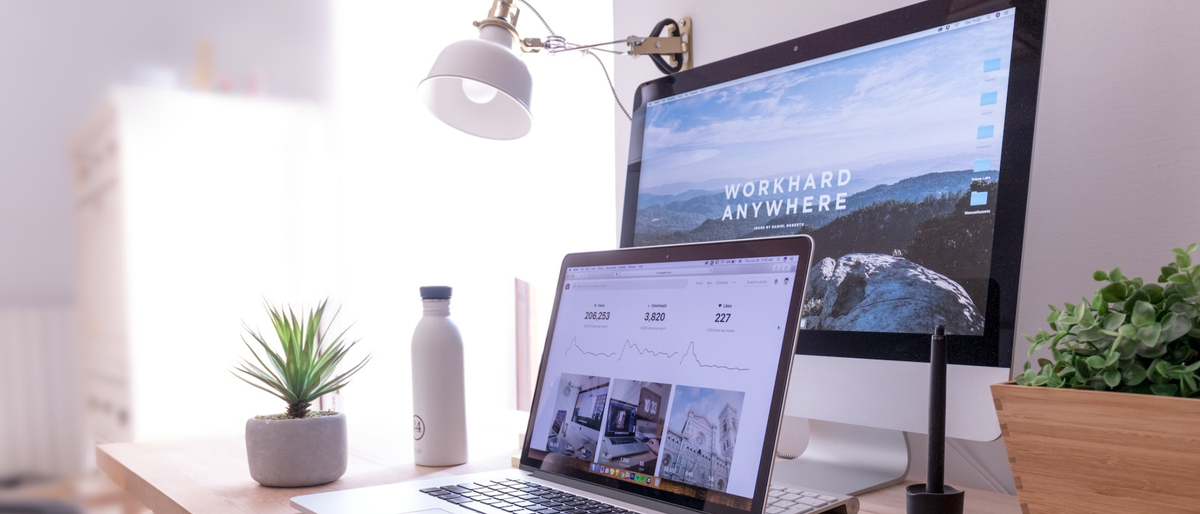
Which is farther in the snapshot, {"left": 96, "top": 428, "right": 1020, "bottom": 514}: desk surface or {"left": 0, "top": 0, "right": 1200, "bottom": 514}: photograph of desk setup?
{"left": 96, "top": 428, "right": 1020, "bottom": 514}: desk surface

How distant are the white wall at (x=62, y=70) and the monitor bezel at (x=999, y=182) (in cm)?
82

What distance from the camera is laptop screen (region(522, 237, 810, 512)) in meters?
0.56

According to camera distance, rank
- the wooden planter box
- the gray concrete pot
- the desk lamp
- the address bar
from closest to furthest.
A: 1. the wooden planter box
2. the address bar
3. the gray concrete pot
4. the desk lamp

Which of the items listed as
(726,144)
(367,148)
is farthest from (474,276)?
(726,144)

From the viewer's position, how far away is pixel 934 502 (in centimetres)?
55

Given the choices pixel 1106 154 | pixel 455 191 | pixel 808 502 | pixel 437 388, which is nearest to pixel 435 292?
pixel 437 388

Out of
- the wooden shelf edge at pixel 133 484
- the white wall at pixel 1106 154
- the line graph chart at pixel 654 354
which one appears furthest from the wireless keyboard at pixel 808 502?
the wooden shelf edge at pixel 133 484

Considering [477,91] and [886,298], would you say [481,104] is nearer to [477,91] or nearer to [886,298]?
[477,91]

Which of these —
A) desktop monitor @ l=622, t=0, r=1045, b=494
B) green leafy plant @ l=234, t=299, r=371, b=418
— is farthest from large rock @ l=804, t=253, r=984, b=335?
green leafy plant @ l=234, t=299, r=371, b=418

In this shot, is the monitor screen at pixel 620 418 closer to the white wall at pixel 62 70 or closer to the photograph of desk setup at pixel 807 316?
the photograph of desk setup at pixel 807 316

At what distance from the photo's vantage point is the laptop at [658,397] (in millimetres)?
564

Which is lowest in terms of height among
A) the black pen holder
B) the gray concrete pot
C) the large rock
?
the gray concrete pot

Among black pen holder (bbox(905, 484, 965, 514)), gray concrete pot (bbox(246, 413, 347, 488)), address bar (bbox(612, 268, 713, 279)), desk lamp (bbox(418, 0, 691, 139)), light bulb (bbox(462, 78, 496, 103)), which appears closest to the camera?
black pen holder (bbox(905, 484, 965, 514))

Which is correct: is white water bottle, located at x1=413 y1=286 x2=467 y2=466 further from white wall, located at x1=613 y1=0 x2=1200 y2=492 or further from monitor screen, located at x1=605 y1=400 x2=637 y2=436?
white wall, located at x1=613 y1=0 x2=1200 y2=492
